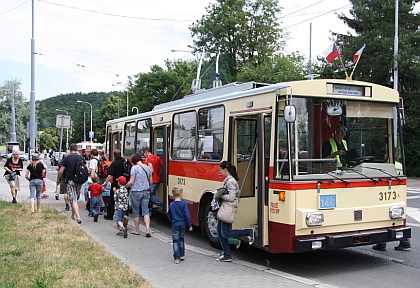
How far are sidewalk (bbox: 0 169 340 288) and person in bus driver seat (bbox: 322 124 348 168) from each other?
1.99 m

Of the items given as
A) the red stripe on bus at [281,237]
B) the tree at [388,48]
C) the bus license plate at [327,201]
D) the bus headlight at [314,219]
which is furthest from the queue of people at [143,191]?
the tree at [388,48]

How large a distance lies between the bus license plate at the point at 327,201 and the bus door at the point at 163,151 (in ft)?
17.2

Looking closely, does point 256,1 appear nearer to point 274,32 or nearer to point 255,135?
point 274,32

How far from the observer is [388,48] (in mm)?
28234

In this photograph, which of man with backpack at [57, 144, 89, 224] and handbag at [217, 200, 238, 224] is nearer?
handbag at [217, 200, 238, 224]

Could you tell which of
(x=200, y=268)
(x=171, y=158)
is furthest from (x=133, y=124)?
(x=200, y=268)

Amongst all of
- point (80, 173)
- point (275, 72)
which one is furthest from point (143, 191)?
point (275, 72)

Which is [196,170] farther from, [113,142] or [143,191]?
[113,142]

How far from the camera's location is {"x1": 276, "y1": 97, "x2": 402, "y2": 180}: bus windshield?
22.8 feet

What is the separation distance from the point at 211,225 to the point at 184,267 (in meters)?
1.80

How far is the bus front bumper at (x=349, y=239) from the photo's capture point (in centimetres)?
668

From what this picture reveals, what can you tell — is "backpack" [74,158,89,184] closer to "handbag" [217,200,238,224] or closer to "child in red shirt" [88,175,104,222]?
"child in red shirt" [88,175,104,222]

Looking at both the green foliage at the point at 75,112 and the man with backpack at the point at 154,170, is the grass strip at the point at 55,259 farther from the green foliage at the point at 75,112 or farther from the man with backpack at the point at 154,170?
the green foliage at the point at 75,112

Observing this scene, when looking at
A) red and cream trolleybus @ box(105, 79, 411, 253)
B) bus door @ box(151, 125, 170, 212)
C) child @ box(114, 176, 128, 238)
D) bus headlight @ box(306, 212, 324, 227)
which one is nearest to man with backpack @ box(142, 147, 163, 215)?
bus door @ box(151, 125, 170, 212)
